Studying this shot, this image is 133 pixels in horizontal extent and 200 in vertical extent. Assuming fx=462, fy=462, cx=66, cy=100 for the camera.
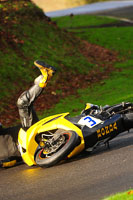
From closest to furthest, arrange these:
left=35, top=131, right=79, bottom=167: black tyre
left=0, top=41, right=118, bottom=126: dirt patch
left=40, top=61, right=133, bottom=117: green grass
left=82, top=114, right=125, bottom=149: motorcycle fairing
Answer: left=35, top=131, right=79, bottom=167: black tyre, left=82, top=114, right=125, bottom=149: motorcycle fairing, left=40, top=61, right=133, bottom=117: green grass, left=0, top=41, right=118, bottom=126: dirt patch

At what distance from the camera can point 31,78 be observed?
63.2ft

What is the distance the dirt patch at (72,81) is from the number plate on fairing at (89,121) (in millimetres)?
7192

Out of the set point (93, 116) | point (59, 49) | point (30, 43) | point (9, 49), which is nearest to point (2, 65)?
point (9, 49)

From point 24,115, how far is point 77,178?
2.36m

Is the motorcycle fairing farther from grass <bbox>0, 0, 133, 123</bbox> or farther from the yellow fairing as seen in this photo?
grass <bbox>0, 0, 133, 123</bbox>

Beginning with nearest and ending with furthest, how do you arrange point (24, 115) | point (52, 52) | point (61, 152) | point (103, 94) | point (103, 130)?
point (61, 152), point (103, 130), point (24, 115), point (103, 94), point (52, 52)

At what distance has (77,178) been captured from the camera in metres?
7.07

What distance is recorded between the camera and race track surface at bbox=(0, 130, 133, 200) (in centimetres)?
640

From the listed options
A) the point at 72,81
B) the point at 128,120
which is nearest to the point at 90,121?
the point at 128,120

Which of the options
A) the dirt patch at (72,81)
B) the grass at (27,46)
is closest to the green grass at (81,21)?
the grass at (27,46)

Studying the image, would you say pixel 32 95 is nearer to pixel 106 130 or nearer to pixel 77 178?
pixel 106 130

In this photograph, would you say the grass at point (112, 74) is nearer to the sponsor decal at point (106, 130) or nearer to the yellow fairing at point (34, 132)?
the sponsor decal at point (106, 130)

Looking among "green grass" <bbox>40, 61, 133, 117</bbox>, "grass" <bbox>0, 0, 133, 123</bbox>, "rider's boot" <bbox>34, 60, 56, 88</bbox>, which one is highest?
"rider's boot" <bbox>34, 60, 56, 88</bbox>

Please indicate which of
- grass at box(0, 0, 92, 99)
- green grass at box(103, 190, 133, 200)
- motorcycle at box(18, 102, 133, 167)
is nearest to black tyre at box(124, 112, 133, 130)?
motorcycle at box(18, 102, 133, 167)
